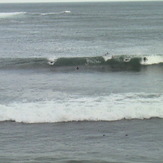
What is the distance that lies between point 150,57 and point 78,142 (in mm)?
21242

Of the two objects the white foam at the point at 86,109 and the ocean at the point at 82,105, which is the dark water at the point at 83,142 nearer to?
the ocean at the point at 82,105

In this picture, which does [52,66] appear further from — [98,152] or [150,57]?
[98,152]

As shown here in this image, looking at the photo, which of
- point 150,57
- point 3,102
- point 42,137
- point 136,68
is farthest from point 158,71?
point 42,137

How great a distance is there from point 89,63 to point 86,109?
596 inches

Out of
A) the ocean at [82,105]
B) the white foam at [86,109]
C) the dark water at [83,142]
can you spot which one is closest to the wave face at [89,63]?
the ocean at [82,105]

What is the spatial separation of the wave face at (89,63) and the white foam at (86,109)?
11497 millimetres

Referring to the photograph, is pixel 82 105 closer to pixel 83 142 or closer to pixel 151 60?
pixel 83 142

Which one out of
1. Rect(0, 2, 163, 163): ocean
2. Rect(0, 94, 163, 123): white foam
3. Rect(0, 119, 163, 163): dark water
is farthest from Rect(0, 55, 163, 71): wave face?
Rect(0, 119, 163, 163): dark water

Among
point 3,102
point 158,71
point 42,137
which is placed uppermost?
point 158,71

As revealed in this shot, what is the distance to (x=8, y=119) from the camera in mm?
20922

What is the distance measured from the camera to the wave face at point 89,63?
3562cm

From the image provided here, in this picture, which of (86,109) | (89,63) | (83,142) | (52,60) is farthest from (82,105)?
(52,60)

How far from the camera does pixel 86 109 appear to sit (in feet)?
71.5

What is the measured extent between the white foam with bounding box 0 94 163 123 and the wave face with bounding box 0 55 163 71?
1150 centimetres
